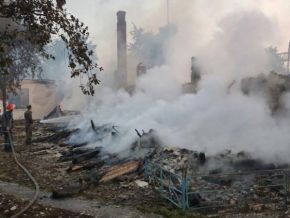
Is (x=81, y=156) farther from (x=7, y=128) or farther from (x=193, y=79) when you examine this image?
(x=193, y=79)

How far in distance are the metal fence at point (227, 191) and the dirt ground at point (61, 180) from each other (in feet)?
1.49

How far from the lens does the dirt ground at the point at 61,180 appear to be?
9.30 metres

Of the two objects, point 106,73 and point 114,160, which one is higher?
point 106,73

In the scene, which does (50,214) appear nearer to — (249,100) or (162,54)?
(249,100)

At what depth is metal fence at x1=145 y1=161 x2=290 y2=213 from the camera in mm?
8477

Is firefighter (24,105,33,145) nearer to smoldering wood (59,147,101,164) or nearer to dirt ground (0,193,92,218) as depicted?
smoldering wood (59,147,101,164)

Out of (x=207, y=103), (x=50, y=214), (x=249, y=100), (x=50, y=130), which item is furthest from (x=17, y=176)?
(x=50, y=130)

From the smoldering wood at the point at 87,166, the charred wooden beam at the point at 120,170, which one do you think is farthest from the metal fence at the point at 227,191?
the smoldering wood at the point at 87,166

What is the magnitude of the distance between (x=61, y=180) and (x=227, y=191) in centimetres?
496

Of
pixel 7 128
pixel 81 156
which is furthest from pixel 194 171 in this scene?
pixel 7 128

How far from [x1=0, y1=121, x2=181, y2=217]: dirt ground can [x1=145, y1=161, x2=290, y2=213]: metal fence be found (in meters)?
0.46

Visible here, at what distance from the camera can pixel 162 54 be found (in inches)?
1978

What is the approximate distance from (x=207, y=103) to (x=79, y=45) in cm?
820

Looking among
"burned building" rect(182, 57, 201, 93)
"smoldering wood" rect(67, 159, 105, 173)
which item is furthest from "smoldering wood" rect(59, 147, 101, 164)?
"burned building" rect(182, 57, 201, 93)
